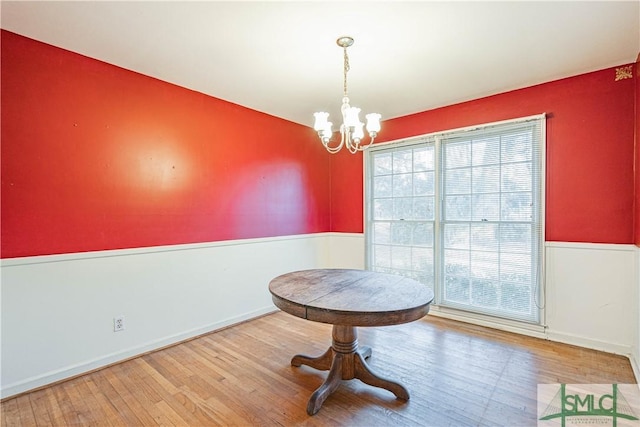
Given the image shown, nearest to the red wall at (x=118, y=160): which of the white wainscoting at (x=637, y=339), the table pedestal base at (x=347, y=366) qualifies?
the table pedestal base at (x=347, y=366)

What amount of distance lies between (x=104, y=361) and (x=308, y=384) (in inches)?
64.0

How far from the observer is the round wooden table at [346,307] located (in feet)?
5.12

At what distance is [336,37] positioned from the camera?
208 cm

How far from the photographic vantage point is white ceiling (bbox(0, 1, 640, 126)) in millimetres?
1812

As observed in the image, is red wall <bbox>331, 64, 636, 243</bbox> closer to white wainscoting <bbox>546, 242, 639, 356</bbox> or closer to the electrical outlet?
white wainscoting <bbox>546, 242, 639, 356</bbox>

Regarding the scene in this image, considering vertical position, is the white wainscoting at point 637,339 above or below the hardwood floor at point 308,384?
above

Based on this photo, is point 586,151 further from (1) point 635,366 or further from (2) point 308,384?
(2) point 308,384

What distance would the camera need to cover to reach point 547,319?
2795 millimetres

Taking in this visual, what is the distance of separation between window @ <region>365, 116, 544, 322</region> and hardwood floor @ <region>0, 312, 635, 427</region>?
51 centimetres

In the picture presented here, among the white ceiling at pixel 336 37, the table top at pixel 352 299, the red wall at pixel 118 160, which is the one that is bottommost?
the table top at pixel 352 299

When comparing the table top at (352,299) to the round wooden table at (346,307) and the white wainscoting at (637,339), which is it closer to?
the round wooden table at (346,307)

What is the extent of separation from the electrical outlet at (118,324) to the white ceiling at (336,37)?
206 cm

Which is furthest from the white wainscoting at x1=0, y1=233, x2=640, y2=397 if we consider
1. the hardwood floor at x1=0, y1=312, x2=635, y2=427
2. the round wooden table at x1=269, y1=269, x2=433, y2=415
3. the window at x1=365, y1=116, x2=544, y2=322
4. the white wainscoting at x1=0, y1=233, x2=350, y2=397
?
the round wooden table at x1=269, y1=269, x2=433, y2=415

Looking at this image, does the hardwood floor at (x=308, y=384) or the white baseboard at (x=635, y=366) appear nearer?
the hardwood floor at (x=308, y=384)
